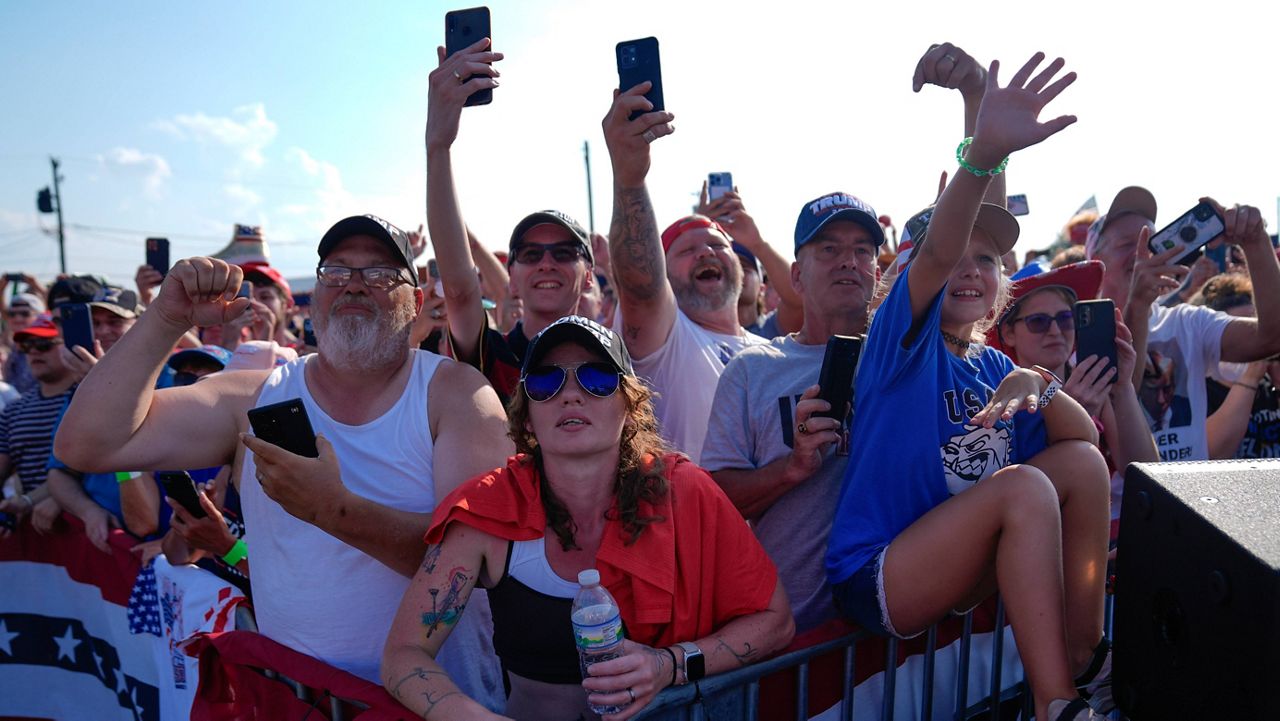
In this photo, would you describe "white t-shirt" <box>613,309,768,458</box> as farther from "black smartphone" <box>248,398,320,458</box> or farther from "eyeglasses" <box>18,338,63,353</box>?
"eyeglasses" <box>18,338,63,353</box>

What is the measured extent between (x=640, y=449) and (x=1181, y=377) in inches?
134

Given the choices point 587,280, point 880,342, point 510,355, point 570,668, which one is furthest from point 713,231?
point 570,668

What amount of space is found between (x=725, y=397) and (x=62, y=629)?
4.71 meters

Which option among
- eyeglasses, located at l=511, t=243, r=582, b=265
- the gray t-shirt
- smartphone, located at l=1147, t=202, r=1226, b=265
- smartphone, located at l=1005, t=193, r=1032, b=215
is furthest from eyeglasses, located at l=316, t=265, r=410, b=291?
smartphone, located at l=1005, t=193, r=1032, b=215

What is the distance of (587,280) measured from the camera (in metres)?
3.81

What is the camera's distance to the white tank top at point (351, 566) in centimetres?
251

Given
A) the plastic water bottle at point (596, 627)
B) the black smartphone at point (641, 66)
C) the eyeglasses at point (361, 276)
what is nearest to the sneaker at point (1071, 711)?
the plastic water bottle at point (596, 627)

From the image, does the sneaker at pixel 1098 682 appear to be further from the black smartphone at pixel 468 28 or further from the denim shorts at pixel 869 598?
the black smartphone at pixel 468 28

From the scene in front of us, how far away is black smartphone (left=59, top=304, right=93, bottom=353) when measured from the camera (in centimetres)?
459

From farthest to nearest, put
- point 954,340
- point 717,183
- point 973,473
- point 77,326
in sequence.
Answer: point 717,183 < point 77,326 < point 954,340 < point 973,473

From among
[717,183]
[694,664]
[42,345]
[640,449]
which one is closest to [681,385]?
[640,449]

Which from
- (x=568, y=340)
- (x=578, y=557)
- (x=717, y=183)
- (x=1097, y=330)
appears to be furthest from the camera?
(x=717, y=183)

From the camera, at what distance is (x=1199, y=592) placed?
163cm

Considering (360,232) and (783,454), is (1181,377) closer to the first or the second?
(783,454)
